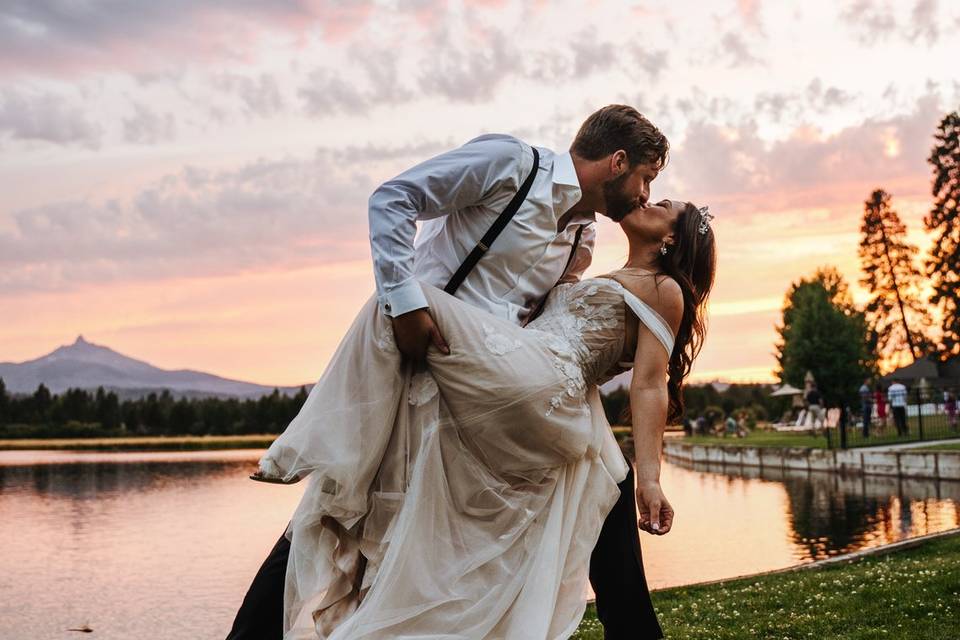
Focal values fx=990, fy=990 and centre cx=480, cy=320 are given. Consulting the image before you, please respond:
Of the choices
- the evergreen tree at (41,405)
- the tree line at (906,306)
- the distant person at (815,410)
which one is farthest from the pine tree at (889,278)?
the evergreen tree at (41,405)

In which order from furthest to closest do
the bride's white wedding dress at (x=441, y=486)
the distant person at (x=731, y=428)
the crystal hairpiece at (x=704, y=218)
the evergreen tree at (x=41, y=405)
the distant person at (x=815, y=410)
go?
the evergreen tree at (x=41, y=405)
the distant person at (x=731, y=428)
the distant person at (x=815, y=410)
the crystal hairpiece at (x=704, y=218)
the bride's white wedding dress at (x=441, y=486)

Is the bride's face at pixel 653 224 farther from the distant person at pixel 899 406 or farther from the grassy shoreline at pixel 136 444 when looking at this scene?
the grassy shoreline at pixel 136 444

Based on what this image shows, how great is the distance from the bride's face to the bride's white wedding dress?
597mm

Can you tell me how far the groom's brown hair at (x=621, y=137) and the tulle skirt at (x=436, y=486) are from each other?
2.15 ft

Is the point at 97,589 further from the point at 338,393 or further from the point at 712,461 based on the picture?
the point at 712,461

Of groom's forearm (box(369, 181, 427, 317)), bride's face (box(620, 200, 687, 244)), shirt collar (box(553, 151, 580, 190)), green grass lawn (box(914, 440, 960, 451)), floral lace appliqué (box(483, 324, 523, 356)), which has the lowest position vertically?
green grass lawn (box(914, 440, 960, 451))

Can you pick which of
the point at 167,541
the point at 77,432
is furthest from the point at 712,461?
the point at 77,432

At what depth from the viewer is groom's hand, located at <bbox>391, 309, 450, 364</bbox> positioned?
291 cm

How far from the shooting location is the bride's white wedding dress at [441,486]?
298cm

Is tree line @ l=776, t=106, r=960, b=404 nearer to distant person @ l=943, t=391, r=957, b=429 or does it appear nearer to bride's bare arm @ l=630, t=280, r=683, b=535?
distant person @ l=943, t=391, r=957, b=429

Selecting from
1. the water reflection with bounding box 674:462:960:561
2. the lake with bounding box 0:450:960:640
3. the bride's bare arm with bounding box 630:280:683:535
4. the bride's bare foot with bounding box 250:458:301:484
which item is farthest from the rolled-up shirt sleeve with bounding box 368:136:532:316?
the water reflection with bounding box 674:462:960:561

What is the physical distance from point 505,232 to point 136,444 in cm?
5622

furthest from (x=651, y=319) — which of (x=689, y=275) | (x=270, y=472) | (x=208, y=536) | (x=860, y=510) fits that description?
(x=860, y=510)

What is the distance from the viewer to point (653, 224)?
11.9 ft
